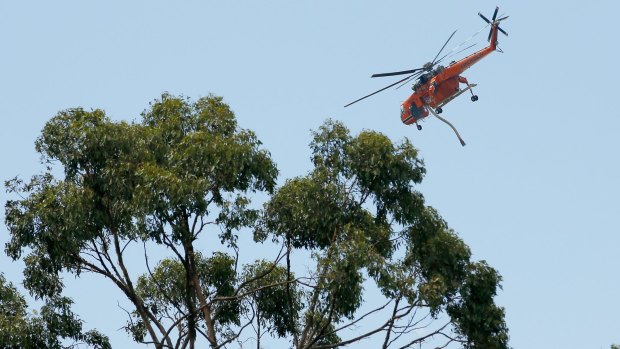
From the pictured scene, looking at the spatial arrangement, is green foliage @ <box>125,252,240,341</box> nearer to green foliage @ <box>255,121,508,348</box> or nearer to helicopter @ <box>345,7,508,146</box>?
green foliage @ <box>255,121,508,348</box>

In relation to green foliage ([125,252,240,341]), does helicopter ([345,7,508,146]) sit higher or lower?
higher

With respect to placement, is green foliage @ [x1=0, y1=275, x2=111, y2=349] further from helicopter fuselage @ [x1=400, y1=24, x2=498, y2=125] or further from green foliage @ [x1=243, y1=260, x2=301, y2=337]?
helicopter fuselage @ [x1=400, y1=24, x2=498, y2=125]

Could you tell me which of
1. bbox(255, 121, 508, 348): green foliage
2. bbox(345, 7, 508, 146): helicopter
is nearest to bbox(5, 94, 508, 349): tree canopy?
bbox(255, 121, 508, 348): green foliage

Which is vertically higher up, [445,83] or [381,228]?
[445,83]

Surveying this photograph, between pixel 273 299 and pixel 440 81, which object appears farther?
pixel 440 81

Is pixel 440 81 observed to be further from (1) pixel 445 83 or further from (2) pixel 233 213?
(2) pixel 233 213

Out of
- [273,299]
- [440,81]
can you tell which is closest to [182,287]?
[273,299]

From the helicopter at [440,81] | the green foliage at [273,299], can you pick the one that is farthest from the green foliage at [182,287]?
the helicopter at [440,81]

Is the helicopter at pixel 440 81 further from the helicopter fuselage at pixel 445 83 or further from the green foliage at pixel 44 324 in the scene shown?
the green foliage at pixel 44 324

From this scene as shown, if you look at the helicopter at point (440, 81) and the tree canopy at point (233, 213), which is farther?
the helicopter at point (440, 81)

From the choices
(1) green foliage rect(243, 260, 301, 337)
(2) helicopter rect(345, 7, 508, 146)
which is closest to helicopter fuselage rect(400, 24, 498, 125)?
(2) helicopter rect(345, 7, 508, 146)

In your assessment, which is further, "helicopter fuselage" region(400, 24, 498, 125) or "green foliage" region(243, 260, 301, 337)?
"helicopter fuselage" region(400, 24, 498, 125)

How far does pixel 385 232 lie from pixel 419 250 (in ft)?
2.60

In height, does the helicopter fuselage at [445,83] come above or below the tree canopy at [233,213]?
above
